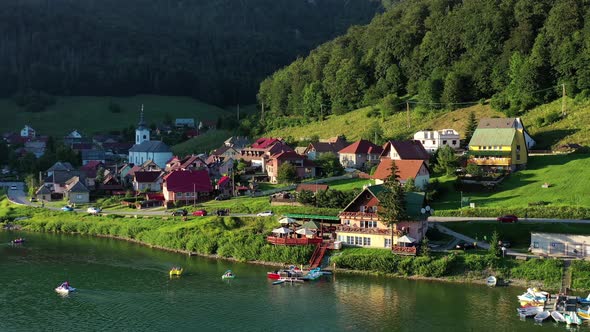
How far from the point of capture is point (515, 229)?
47438 millimetres

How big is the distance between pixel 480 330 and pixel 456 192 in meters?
25.2

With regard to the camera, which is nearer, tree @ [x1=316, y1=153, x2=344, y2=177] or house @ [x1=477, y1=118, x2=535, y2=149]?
house @ [x1=477, y1=118, x2=535, y2=149]

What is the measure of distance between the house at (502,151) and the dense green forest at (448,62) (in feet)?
49.3

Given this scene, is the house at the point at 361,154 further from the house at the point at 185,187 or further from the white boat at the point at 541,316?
the white boat at the point at 541,316

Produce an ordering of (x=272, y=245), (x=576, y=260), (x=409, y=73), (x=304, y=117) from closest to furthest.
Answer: (x=576, y=260) < (x=272, y=245) < (x=409, y=73) < (x=304, y=117)

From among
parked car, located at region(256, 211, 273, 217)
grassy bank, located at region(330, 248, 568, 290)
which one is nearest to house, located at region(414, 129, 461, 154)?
parked car, located at region(256, 211, 273, 217)

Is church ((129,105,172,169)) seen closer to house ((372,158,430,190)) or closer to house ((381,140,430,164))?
house ((381,140,430,164))

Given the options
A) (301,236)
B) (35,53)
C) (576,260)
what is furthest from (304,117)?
(35,53)

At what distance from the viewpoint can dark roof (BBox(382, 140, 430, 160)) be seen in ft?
219

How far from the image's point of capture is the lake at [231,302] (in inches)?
1443

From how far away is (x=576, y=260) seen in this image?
1656 inches

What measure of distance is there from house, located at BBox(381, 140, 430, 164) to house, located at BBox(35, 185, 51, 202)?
4178 centimetres

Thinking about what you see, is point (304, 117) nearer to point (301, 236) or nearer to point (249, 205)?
Result: point (249, 205)

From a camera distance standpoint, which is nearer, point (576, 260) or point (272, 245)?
point (576, 260)
